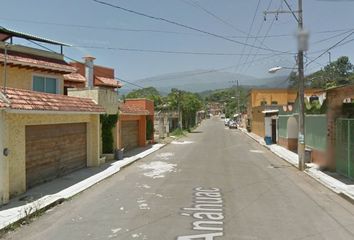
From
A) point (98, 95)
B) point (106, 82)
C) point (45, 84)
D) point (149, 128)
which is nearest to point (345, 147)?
point (98, 95)

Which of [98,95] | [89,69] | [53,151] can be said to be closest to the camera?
[53,151]

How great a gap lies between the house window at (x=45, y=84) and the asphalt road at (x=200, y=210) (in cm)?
684

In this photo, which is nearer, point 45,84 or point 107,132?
point 45,84

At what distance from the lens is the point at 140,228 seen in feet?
28.5

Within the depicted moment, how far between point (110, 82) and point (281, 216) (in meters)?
30.0

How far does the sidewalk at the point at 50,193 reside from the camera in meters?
9.83

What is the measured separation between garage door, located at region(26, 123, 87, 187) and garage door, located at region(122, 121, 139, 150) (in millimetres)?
9248

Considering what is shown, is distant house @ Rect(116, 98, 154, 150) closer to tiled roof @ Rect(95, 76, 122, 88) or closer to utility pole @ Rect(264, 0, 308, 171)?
tiled roof @ Rect(95, 76, 122, 88)

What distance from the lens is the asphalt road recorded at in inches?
330

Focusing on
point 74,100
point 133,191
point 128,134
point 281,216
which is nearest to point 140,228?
point 281,216

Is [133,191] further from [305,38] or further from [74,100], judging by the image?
[305,38]

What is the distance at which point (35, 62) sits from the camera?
19812mm

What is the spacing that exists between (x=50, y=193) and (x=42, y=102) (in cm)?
322

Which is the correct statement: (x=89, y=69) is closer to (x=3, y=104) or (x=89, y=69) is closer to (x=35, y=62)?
(x=35, y=62)
